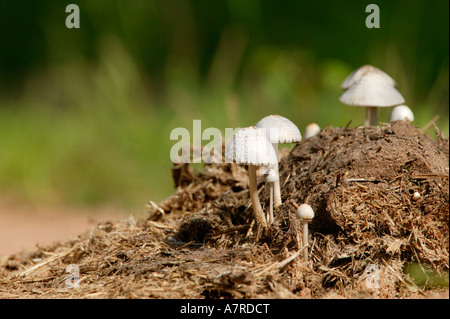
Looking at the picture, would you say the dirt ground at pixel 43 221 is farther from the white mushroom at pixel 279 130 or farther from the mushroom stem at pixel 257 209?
the white mushroom at pixel 279 130

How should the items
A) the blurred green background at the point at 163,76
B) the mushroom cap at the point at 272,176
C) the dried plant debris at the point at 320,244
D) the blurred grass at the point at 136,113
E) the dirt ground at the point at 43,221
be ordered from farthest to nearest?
the blurred grass at the point at 136,113
the blurred green background at the point at 163,76
the dirt ground at the point at 43,221
the mushroom cap at the point at 272,176
the dried plant debris at the point at 320,244

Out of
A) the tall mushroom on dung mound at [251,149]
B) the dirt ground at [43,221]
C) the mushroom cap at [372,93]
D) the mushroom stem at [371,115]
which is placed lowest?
the dirt ground at [43,221]

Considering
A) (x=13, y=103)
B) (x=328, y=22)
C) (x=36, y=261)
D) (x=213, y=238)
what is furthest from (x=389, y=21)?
(x=13, y=103)

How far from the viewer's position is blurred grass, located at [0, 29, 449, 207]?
7.10m

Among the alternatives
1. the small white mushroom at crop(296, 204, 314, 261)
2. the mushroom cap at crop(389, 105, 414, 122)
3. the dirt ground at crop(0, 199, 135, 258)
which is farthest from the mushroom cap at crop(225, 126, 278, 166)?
the dirt ground at crop(0, 199, 135, 258)

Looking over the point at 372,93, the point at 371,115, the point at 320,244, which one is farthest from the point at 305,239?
the point at 371,115

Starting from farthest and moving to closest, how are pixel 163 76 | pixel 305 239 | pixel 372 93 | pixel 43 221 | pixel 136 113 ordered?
1. pixel 163 76
2. pixel 136 113
3. pixel 43 221
4. pixel 372 93
5. pixel 305 239

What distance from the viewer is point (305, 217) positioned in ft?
9.41

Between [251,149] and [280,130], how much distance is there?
11.6 inches

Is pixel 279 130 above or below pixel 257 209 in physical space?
above

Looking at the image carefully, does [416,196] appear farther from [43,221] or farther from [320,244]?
[43,221]

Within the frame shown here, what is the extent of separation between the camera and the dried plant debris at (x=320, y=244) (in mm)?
2846

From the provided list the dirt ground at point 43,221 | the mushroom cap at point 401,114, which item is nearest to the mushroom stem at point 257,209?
the mushroom cap at point 401,114

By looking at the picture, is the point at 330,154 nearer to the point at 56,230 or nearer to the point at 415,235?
the point at 415,235
